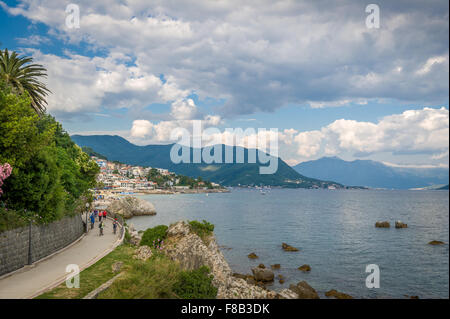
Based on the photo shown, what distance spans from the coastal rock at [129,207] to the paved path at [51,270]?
4549 cm

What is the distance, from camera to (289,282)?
2605 centimetres

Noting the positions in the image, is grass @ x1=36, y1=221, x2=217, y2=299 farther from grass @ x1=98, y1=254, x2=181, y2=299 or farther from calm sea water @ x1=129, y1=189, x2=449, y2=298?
calm sea water @ x1=129, y1=189, x2=449, y2=298

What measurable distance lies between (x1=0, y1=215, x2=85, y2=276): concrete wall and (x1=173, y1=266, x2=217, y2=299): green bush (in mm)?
8810

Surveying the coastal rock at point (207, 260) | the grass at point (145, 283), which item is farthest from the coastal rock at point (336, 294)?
the grass at point (145, 283)

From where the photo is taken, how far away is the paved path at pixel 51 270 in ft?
40.5

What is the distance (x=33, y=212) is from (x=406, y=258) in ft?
133

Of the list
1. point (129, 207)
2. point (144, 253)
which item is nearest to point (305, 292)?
point (144, 253)

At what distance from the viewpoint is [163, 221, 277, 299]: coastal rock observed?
1648 cm

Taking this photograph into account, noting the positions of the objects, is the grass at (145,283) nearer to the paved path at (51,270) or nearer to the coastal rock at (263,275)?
the paved path at (51,270)

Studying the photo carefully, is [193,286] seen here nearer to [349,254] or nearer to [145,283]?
[145,283]

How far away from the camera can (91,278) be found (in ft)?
46.3

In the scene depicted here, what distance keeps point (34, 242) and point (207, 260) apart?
34.0 ft
